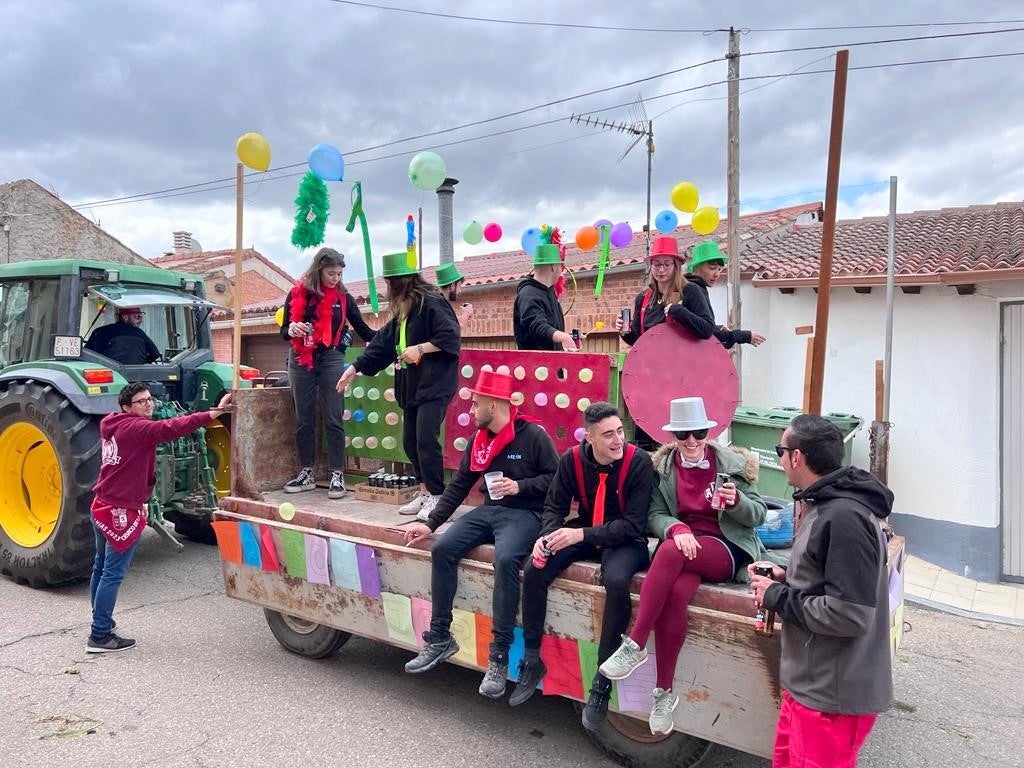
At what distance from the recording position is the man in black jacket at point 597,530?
10.1ft

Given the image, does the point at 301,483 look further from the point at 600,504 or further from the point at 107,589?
the point at 600,504

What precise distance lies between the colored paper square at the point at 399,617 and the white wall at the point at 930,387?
6.47 meters

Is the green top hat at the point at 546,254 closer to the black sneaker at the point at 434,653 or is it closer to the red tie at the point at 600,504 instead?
the red tie at the point at 600,504

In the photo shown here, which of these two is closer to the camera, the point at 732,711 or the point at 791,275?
the point at 732,711

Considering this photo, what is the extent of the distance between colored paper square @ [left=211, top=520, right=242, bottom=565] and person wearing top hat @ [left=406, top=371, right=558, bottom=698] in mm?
1320

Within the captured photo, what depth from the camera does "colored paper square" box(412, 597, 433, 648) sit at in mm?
3551

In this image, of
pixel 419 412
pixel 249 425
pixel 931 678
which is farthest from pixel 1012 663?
pixel 249 425

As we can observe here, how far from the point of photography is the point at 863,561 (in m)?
2.16

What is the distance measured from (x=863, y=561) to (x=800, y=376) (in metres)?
7.58

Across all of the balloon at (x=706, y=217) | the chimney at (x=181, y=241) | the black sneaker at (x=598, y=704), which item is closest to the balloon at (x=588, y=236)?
the balloon at (x=706, y=217)

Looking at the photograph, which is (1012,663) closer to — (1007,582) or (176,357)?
(1007,582)

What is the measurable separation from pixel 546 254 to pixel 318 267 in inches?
60.7

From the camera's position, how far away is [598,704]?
2.94 metres

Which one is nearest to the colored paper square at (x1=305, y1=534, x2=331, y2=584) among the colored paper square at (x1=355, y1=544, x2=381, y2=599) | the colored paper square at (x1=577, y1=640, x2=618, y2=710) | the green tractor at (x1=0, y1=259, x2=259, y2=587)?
the colored paper square at (x1=355, y1=544, x2=381, y2=599)
